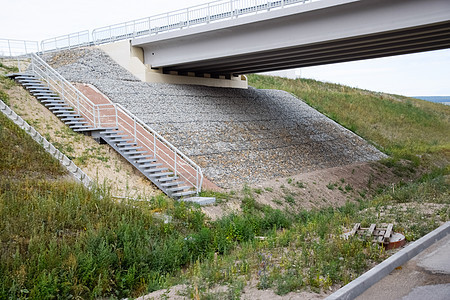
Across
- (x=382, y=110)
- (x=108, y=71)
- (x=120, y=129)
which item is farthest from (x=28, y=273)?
(x=382, y=110)

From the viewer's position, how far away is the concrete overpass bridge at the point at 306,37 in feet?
57.4

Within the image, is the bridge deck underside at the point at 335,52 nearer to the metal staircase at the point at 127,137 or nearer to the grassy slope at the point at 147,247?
the metal staircase at the point at 127,137

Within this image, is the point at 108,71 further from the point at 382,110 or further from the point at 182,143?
the point at 382,110

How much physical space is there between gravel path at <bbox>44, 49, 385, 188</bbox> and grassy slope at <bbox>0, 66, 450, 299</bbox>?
627 centimetres

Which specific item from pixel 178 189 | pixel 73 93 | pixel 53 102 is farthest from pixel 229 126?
pixel 53 102

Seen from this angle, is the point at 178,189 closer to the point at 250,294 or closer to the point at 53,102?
the point at 53,102

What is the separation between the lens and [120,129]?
1833 centimetres

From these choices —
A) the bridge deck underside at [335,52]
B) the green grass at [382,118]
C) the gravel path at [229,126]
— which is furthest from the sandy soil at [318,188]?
the green grass at [382,118]

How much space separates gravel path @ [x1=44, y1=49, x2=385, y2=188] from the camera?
19.4m

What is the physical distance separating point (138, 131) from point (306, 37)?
8.92 metres

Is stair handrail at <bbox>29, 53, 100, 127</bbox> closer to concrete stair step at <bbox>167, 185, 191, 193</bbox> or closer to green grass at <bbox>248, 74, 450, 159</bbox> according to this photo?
concrete stair step at <bbox>167, 185, 191, 193</bbox>

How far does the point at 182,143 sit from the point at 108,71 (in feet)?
30.4

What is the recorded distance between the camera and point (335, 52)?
23547mm

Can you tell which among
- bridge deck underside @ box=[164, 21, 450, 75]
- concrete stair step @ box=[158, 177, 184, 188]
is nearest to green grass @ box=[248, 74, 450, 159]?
bridge deck underside @ box=[164, 21, 450, 75]
